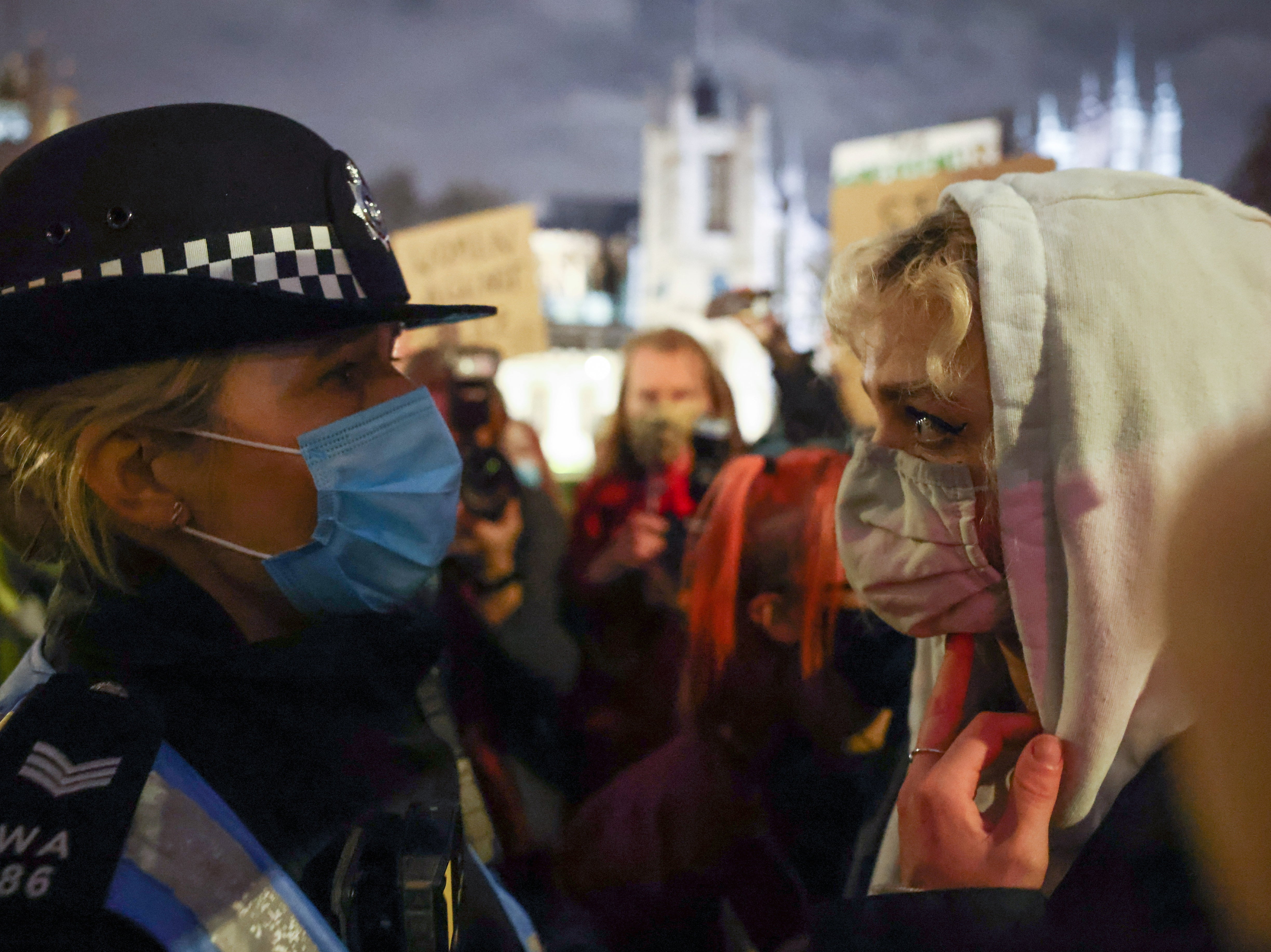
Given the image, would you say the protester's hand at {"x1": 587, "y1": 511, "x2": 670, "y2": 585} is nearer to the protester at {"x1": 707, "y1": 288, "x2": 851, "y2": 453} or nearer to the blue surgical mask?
the protester at {"x1": 707, "y1": 288, "x2": 851, "y2": 453}

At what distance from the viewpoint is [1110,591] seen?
3.58 ft

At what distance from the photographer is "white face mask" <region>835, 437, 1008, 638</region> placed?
50.6 inches

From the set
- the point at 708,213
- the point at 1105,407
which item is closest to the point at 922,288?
the point at 1105,407

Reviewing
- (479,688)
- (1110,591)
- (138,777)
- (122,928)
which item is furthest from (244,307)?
(479,688)

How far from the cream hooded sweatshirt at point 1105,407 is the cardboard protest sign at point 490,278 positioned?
3785mm

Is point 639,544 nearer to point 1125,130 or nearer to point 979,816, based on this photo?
point 979,816

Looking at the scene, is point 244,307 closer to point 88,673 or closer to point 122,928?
point 88,673

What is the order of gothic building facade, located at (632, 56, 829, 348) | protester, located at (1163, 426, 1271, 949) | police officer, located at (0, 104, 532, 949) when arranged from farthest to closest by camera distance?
gothic building facade, located at (632, 56, 829, 348)
police officer, located at (0, 104, 532, 949)
protester, located at (1163, 426, 1271, 949)

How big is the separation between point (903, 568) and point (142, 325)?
125 cm

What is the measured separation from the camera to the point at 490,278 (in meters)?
4.99

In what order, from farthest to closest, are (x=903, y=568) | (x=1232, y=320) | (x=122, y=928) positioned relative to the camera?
(x=903, y=568) → (x=1232, y=320) → (x=122, y=928)

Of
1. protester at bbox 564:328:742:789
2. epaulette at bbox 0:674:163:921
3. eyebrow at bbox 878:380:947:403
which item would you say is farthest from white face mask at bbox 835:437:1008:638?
protester at bbox 564:328:742:789

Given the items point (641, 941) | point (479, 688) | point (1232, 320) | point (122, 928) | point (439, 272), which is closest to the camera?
point (122, 928)

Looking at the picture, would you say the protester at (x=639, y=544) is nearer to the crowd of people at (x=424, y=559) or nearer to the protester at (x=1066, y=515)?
the crowd of people at (x=424, y=559)
